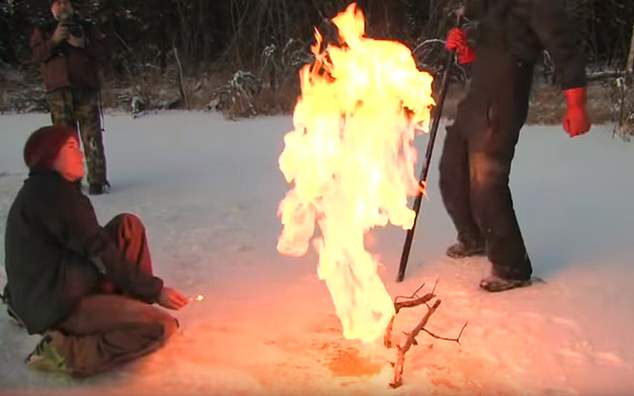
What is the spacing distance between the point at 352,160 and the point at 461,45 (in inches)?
44.5

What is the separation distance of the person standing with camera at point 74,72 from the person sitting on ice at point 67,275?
3.21 metres

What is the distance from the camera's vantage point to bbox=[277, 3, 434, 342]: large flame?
10.9 feet

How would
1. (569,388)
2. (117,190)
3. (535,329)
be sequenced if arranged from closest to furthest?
(569,388) < (535,329) < (117,190)

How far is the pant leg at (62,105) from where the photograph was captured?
6176mm

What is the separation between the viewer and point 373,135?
342 centimetres

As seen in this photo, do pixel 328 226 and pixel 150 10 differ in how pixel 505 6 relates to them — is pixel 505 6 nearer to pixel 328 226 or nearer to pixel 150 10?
pixel 328 226

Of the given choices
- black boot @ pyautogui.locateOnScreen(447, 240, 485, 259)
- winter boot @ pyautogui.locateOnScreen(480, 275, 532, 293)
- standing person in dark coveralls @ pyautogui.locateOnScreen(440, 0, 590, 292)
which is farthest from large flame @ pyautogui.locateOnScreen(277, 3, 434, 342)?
black boot @ pyautogui.locateOnScreen(447, 240, 485, 259)

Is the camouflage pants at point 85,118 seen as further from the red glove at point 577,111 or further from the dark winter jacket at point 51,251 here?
the red glove at point 577,111

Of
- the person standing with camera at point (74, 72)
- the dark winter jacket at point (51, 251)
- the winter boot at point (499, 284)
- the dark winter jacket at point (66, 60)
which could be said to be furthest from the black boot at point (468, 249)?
the dark winter jacket at point (66, 60)

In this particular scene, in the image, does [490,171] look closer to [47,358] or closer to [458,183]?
[458,183]

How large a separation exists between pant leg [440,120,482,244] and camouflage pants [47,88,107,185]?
3147 millimetres

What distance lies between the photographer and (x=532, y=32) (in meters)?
3.81

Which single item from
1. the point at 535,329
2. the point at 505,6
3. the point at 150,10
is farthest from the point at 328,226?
the point at 150,10

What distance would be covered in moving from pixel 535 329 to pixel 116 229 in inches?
74.4
